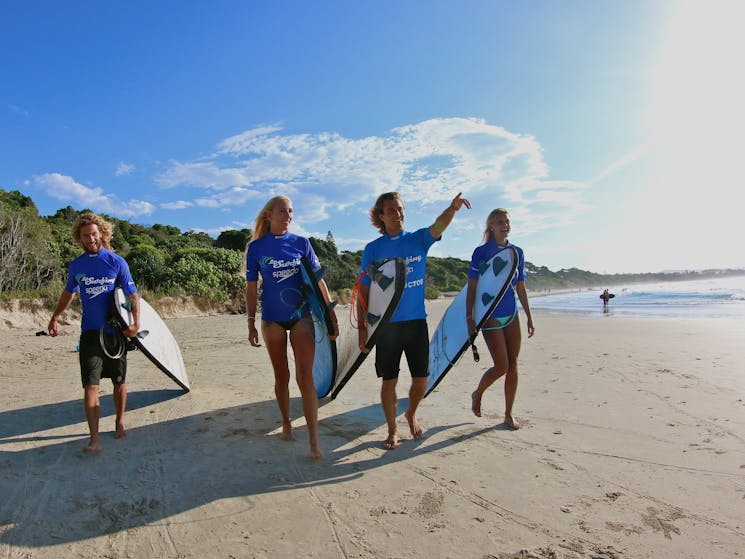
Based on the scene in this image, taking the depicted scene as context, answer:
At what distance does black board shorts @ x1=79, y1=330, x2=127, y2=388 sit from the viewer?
125 inches

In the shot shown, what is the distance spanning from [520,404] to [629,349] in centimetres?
424

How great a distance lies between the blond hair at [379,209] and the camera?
133 inches

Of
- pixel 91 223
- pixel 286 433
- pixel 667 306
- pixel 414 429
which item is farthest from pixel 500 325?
pixel 667 306

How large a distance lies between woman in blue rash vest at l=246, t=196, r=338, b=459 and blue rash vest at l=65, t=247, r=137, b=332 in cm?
99

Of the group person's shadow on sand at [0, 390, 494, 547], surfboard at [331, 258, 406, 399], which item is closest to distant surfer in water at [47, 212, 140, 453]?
person's shadow on sand at [0, 390, 494, 547]

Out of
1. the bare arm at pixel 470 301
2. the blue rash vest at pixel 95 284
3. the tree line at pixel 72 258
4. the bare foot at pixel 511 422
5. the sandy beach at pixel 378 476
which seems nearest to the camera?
the sandy beach at pixel 378 476

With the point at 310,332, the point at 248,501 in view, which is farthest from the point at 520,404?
the point at 248,501

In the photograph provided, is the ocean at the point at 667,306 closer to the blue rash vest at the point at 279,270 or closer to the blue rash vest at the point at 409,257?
the blue rash vest at the point at 409,257

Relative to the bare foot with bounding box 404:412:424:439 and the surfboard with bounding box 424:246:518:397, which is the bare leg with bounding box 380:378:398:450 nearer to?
the bare foot with bounding box 404:412:424:439

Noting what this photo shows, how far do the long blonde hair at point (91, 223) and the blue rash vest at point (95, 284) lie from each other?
160 millimetres

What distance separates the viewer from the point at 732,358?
20.5ft

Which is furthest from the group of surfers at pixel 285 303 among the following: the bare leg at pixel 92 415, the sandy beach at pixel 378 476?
the sandy beach at pixel 378 476

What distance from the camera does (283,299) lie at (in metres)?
3.22

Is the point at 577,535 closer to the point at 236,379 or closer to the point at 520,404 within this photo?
the point at 520,404
